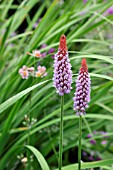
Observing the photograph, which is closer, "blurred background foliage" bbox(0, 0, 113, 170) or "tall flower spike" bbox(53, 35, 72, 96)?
"tall flower spike" bbox(53, 35, 72, 96)

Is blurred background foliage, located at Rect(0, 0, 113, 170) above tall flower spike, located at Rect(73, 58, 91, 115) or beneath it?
above

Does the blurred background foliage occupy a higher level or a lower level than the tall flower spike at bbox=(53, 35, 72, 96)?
higher

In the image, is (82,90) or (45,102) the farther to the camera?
(45,102)

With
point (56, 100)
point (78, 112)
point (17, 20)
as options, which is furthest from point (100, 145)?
point (78, 112)

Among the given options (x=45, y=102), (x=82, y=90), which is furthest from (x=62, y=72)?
(x=45, y=102)

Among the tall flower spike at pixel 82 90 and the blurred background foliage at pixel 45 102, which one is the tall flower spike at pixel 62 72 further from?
the blurred background foliage at pixel 45 102

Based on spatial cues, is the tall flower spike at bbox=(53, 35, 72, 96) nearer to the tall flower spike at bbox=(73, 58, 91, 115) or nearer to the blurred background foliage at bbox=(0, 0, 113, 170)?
the tall flower spike at bbox=(73, 58, 91, 115)

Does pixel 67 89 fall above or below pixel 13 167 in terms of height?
below

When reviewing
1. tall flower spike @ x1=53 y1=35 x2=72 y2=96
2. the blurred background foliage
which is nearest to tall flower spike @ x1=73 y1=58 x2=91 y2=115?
tall flower spike @ x1=53 y1=35 x2=72 y2=96

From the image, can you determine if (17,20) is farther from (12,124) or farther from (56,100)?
(12,124)

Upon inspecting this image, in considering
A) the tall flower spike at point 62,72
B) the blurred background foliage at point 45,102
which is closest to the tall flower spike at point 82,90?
the tall flower spike at point 62,72

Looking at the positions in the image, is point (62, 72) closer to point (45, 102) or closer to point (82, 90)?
point (82, 90)
